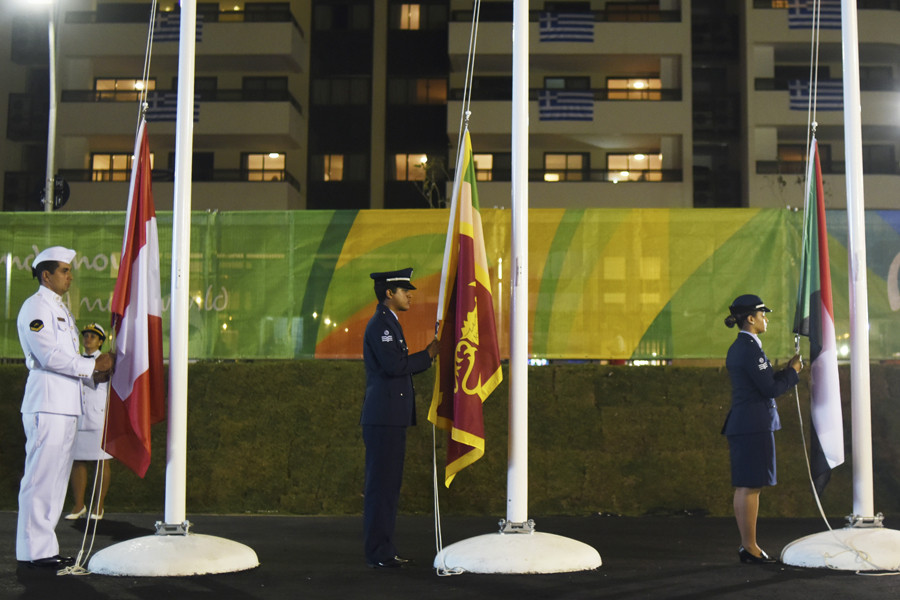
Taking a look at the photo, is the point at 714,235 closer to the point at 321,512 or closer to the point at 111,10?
the point at 321,512

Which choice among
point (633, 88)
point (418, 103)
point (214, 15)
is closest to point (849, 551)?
point (633, 88)

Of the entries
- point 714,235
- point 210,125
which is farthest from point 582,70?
point 714,235

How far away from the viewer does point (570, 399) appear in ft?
36.3

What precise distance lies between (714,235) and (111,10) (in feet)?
134

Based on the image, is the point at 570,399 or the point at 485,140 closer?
the point at 570,399

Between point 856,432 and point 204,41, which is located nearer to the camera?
point 856,432

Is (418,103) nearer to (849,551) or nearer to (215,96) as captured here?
(215,96)

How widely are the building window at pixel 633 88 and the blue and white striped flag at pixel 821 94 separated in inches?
217

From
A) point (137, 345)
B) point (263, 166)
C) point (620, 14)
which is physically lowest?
point (137, 345)

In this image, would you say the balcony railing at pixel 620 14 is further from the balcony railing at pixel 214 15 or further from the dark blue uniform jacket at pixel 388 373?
the dark blue uniform jacket at pixel 388 373

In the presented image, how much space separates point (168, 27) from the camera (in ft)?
126

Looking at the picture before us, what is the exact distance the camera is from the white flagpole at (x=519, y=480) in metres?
7.23

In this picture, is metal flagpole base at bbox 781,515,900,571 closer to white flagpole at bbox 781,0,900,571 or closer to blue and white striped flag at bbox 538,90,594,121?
white flagpole at bbox 781,0,900,571

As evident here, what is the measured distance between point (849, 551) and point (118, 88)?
43826 mm
